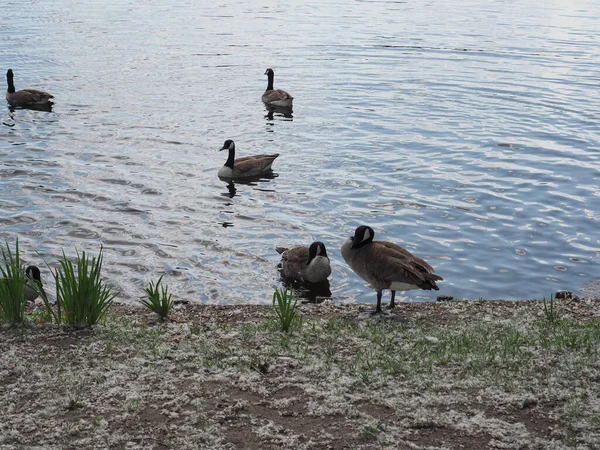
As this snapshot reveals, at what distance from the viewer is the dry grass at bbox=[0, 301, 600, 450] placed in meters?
6.90

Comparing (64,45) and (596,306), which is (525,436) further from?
(64,45)

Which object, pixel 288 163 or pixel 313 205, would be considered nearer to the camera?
pixel 313 205

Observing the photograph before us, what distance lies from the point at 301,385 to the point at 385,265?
359 cm

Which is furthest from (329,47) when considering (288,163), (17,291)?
(17,291)

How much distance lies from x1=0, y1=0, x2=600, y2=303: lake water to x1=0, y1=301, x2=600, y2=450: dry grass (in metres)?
4.02

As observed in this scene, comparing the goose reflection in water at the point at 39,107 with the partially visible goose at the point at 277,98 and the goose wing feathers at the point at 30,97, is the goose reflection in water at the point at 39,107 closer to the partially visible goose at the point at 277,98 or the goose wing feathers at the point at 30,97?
the goose wing feathers at the point at 30,97

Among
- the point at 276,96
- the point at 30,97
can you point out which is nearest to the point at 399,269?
the point at 276,96

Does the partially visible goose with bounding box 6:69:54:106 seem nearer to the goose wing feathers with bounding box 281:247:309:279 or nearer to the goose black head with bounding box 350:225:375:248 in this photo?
the goose wing feathers with bounding box 281:247:309:279

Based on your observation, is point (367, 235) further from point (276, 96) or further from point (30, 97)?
point (30, 97)

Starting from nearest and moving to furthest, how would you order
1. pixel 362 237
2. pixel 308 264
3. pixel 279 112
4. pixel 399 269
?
pixel 399 269 → pixel 362 237 → pixel 308 264 → pixel 279 112

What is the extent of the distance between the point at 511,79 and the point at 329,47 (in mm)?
10212

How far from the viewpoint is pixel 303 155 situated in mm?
22000

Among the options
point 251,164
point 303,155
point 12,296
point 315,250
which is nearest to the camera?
point 12,296

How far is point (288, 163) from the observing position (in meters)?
21.5
